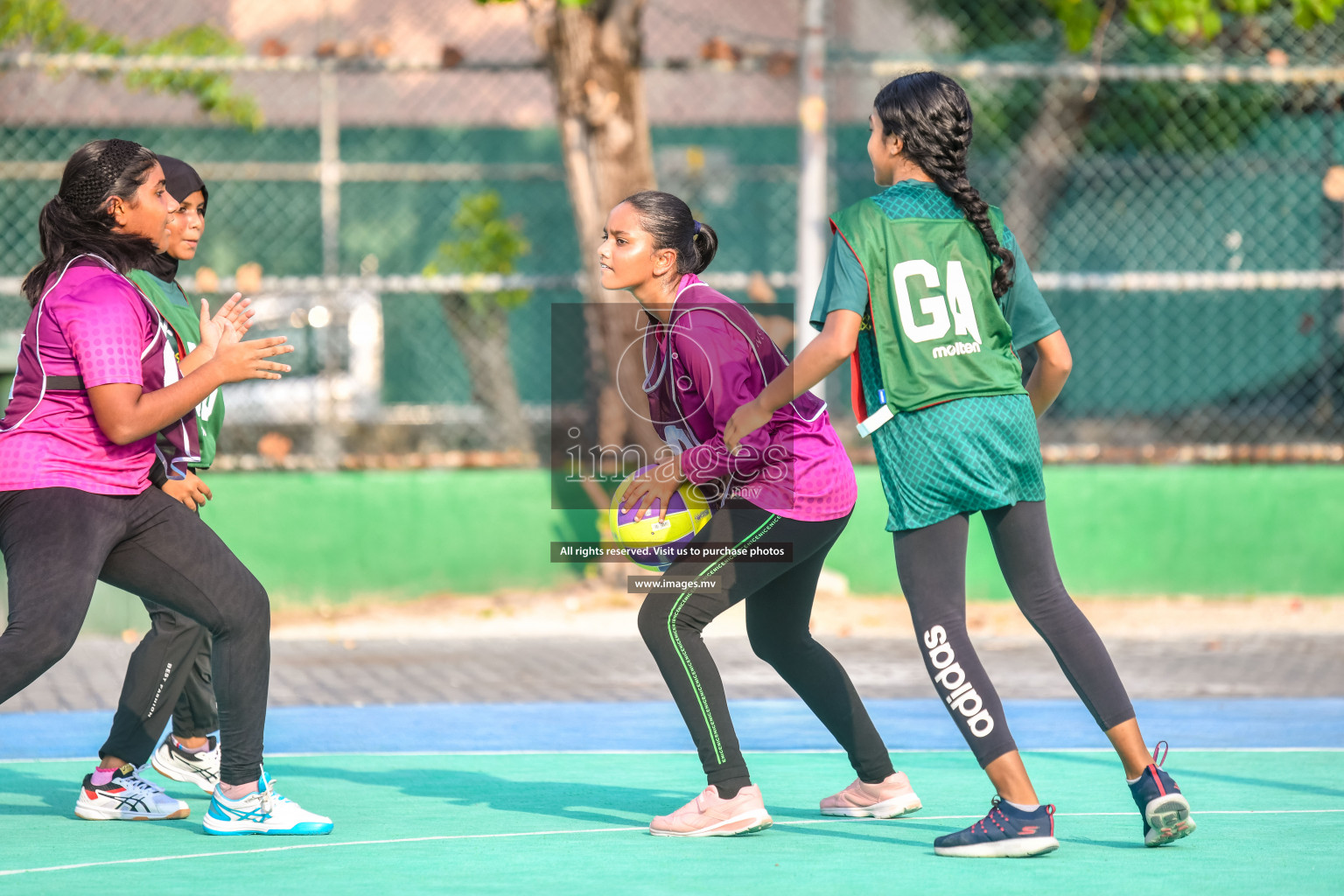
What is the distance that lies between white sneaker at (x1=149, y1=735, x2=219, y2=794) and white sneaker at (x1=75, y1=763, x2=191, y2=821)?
353mm

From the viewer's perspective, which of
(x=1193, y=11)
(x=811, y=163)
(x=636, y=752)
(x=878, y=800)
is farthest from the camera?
(x=811, y=163)

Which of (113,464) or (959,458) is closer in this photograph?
(959,458)

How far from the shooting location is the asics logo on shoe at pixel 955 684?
14.5 ft

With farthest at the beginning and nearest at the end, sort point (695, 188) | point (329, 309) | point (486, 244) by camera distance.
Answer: point (486, 244) → point (695, 188) → point (329, 309)

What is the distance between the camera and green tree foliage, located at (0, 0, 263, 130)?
38.0ft

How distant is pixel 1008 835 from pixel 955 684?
1.42 ft

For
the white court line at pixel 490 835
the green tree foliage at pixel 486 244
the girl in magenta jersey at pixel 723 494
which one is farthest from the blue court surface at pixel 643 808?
the green tree foliage at pixel 486 244

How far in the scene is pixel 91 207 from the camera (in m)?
4.81

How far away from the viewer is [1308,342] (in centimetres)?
1434

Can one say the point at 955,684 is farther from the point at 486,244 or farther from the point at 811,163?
the point at 486,244

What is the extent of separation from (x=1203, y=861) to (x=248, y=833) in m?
2.74

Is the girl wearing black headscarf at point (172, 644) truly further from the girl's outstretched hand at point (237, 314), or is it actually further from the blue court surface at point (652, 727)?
the blue court surface at point (652, 727)

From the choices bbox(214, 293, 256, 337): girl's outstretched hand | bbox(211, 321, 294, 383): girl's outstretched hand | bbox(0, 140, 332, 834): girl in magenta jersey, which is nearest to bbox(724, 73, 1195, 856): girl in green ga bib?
bbox(211, 321, 294, 383): girl's outstretched hand

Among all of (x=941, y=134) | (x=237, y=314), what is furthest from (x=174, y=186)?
(x=941, y=134)
